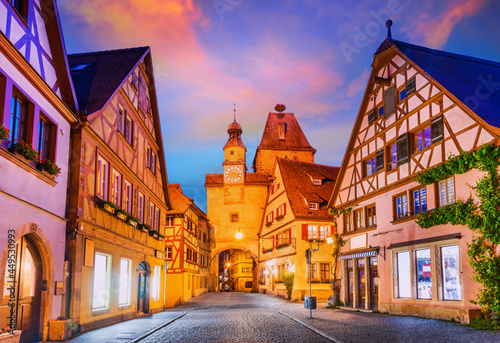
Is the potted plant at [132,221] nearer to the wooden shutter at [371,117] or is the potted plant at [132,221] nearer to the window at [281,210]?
the wooden shutter at [371,117]

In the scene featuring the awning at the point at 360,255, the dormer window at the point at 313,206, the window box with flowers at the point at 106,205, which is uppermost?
the dormer window at the point at 313,206

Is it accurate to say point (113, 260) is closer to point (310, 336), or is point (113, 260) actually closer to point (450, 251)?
point (310, 336)

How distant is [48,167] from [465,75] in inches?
653

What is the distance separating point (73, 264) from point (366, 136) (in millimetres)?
16079

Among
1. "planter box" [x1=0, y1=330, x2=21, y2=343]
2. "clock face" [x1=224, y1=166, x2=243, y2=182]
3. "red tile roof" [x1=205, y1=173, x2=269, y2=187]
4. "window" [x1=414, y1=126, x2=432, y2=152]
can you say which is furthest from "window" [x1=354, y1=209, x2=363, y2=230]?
"clock face" [x1=224, y1=166, x2=243, y2=182]

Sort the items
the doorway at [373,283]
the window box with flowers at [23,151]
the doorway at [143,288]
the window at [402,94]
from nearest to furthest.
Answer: the window box with flowers at [23,151], the window at [402,94], the doorway at [143,288], the doorway at [373,283]

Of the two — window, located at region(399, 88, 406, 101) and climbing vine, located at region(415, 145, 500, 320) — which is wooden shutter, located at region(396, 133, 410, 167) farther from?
climbing vine, located at region(415, 145, 500, 320)

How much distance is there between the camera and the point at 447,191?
17938mm

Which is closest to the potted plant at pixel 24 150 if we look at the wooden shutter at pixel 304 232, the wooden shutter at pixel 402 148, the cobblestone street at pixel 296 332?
the cobblestone street at pixel 296 332

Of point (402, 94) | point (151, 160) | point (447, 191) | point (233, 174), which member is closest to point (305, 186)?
point (233, 174)

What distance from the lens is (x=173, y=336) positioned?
13359 millimetres

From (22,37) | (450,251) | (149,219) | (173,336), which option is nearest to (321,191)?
(149,219)

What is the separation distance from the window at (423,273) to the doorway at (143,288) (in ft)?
37.3

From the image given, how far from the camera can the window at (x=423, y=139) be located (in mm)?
19500
